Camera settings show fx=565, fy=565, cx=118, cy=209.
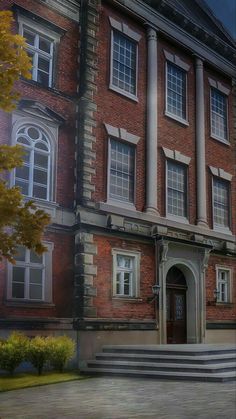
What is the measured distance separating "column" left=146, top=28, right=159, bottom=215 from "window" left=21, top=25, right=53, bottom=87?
460cm

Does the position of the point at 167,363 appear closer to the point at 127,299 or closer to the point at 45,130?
the point at 127,299

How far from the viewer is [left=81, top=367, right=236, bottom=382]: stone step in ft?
45.6

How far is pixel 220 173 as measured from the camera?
24.5 meters

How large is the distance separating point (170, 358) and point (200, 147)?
1046 centimetres

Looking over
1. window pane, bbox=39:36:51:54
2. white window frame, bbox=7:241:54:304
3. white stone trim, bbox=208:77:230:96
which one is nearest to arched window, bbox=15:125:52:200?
white window frame, bbox=7:241:54:304

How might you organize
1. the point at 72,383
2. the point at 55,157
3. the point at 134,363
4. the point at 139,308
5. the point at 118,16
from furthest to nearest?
the point at 118,16 → the point at 139,308 → the point at 55,157 → the point at 134,363 → the point at 72,383

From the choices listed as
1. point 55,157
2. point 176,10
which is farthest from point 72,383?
point 176,10

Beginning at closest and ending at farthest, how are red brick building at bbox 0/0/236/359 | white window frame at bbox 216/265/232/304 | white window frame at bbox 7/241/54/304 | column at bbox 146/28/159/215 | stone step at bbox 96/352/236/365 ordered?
1. stone step at bbox 96/352/236/365
2. white window frame at bbox 7/241/54/304
3. red brick building at bbox 0/0/236/359
4. column at bbox 146/28/159/215
5. white window frame at bbox 216/265/232/304

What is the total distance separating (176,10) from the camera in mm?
22656

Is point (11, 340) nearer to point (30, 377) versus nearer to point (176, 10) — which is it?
point (30, 377)

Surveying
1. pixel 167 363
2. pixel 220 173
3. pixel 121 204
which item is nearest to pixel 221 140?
pixel 220 173

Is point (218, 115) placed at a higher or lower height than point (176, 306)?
higher

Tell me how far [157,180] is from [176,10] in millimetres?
7054

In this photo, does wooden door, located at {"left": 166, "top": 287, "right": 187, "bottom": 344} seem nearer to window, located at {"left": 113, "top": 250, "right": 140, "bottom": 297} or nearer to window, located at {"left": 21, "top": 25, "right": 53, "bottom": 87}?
window, located at {"left": 113, "top": 250, "right": 140, "bottom": 297}
